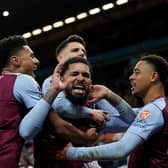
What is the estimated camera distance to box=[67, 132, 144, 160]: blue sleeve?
2609mm

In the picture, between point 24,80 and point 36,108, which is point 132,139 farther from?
point 24,80

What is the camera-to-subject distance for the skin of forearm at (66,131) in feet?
8.93

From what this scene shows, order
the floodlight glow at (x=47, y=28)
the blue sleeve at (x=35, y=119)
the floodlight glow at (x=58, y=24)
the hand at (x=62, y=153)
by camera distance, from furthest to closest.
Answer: the floodlight glow at (x=47, y=28)
the floodlight glow at (x=58, y=24)
the hand at (x=62, y=153)
the blue sleeve at (x=35, y=119)

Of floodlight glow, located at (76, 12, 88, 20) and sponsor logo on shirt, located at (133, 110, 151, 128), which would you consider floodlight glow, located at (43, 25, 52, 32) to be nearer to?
floodlight glow, located at (76, 12, 88, 20)

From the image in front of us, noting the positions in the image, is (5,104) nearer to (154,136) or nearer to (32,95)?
(32,95)

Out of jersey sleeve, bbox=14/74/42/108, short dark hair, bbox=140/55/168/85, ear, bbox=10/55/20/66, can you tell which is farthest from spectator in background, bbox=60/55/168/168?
ear, bbox=10/55/20/66

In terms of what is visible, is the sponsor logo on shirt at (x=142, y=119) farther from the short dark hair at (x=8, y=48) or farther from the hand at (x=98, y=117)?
the short dark hair at (x=8, y=48)

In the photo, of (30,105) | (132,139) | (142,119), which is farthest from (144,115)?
(30,105)

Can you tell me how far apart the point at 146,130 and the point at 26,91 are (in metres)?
0.70

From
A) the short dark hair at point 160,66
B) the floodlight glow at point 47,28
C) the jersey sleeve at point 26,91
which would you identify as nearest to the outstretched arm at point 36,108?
the jersey sleeve at point 26,91

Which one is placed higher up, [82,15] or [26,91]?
[82,15]

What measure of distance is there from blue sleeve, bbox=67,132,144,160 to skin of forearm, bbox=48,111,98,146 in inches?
3.0

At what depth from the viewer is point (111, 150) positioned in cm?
264

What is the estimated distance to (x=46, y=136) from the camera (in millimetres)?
2814
